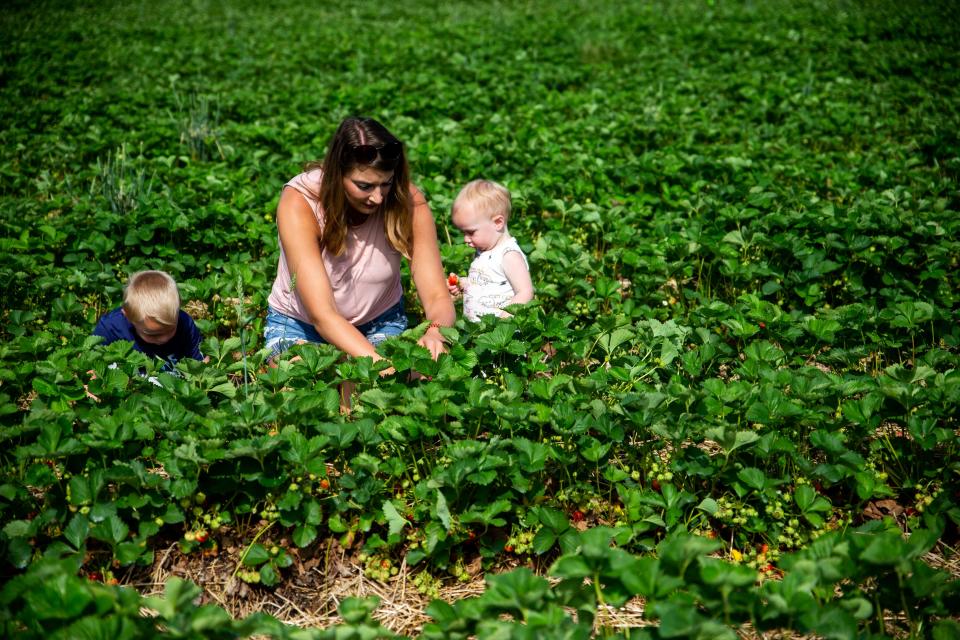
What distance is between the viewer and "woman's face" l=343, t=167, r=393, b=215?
9.70 feet

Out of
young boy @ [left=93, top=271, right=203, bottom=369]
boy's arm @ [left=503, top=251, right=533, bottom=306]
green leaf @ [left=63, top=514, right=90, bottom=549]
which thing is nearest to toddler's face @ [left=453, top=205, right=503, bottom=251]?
boy's arm @ [left=503, top=251, right=533, bottom=306]

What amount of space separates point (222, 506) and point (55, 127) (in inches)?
221

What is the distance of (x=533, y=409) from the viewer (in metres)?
2.38

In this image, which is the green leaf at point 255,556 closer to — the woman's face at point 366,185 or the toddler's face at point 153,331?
the toddler's face at point 153,331

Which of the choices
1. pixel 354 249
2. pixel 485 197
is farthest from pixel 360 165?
pixel 485 197

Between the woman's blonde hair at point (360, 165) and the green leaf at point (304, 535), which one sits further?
the woman's blonde hair at point (360, 165)

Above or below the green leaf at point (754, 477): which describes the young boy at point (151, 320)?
above

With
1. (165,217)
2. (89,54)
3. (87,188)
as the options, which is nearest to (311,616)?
(165,217)

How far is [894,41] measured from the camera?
1046 centimetres

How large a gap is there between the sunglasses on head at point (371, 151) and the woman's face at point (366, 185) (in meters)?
0.04

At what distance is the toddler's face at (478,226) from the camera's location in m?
3.56

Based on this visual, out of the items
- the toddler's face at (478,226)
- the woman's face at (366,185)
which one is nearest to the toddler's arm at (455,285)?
the toddler's face at (478,226)

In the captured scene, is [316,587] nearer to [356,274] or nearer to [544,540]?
[544,540]

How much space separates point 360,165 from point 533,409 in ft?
4.15
